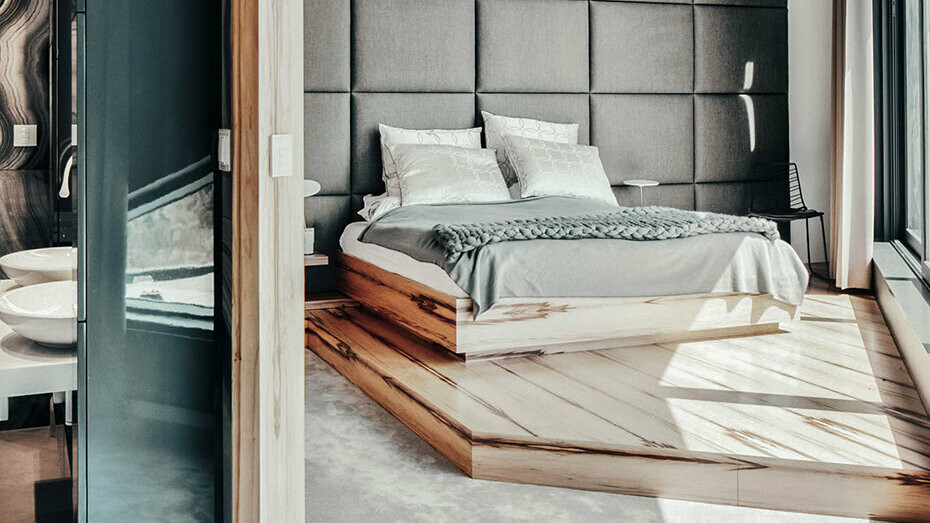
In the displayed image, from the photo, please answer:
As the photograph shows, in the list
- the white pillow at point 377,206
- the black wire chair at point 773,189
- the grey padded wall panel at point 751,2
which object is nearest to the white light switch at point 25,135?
the white pillow at point 377,206

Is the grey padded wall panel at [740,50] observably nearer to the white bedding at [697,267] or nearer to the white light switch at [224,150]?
the white bedding at [697,267]

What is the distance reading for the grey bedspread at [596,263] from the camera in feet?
11.3

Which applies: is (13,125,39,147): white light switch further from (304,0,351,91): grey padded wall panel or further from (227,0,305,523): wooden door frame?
(304,0,351,91): grey padded wall panel

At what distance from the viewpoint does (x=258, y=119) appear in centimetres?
165

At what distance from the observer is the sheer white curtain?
4.89m

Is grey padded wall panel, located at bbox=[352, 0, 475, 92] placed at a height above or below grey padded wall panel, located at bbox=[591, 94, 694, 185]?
above

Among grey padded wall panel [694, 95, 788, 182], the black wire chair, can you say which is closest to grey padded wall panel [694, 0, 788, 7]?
grey padded wall panel [694, 95, 788, 182]

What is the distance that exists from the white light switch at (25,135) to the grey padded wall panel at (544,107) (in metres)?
3.41

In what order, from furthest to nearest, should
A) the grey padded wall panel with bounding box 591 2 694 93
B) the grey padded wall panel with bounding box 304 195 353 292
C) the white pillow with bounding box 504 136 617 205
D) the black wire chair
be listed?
the black wire chair → the grey padded wall panel with bounding box 591 2 694 93 → the grey padded wall panel with bounding box 304 195 353 292 → the white pillow with bounding box 504 136 617 205

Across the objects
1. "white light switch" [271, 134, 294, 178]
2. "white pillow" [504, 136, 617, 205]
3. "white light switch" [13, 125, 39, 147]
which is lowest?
"white light switch" [271, 134, 294, 178]

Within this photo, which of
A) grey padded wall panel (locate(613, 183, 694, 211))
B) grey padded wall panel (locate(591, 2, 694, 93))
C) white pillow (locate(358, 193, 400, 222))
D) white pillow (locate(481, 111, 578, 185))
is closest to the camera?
white pillow (locate(358, 193, 400, 222))

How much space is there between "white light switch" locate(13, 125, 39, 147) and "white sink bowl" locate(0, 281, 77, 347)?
0.50 metres

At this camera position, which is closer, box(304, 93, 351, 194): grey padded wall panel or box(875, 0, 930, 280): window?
box(875, 0, 930, 280): window

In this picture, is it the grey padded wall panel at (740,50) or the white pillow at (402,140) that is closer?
the white pillow at (402,140)
